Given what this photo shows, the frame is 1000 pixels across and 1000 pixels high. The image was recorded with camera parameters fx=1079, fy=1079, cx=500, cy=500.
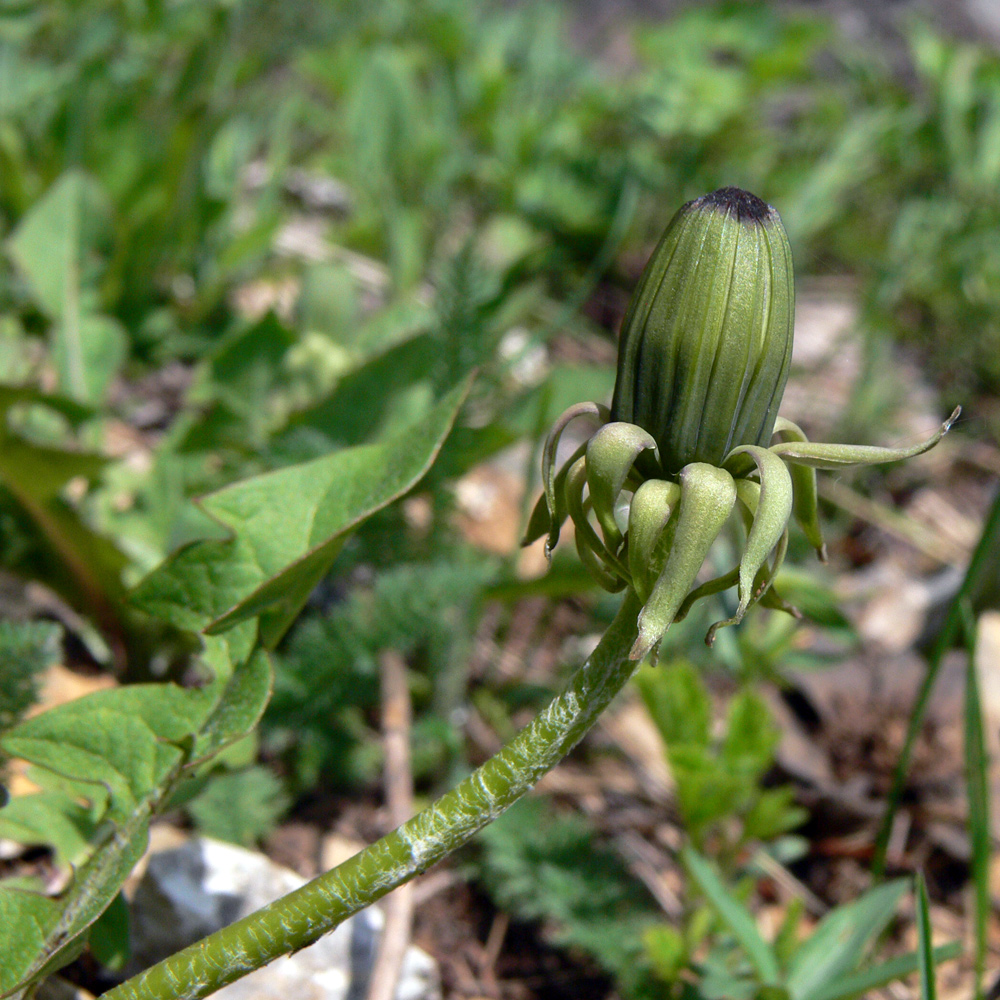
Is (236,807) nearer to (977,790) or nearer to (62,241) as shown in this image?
(977,790)

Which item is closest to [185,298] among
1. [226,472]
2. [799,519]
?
[226,472]

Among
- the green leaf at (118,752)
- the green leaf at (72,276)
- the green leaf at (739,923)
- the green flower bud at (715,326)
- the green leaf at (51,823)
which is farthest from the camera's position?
the green leaf at (72,276)

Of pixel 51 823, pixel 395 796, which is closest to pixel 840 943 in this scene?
pixel 395 796

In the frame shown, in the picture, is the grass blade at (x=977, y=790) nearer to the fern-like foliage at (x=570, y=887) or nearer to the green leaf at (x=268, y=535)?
the fern-like foliage at (x=570, y=887)

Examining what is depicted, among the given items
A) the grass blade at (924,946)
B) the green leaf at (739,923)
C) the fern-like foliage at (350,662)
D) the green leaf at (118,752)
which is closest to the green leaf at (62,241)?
the fern-like foliage at (350,662)

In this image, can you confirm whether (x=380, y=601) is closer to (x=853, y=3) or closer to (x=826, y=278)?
(x=826, y=278)
